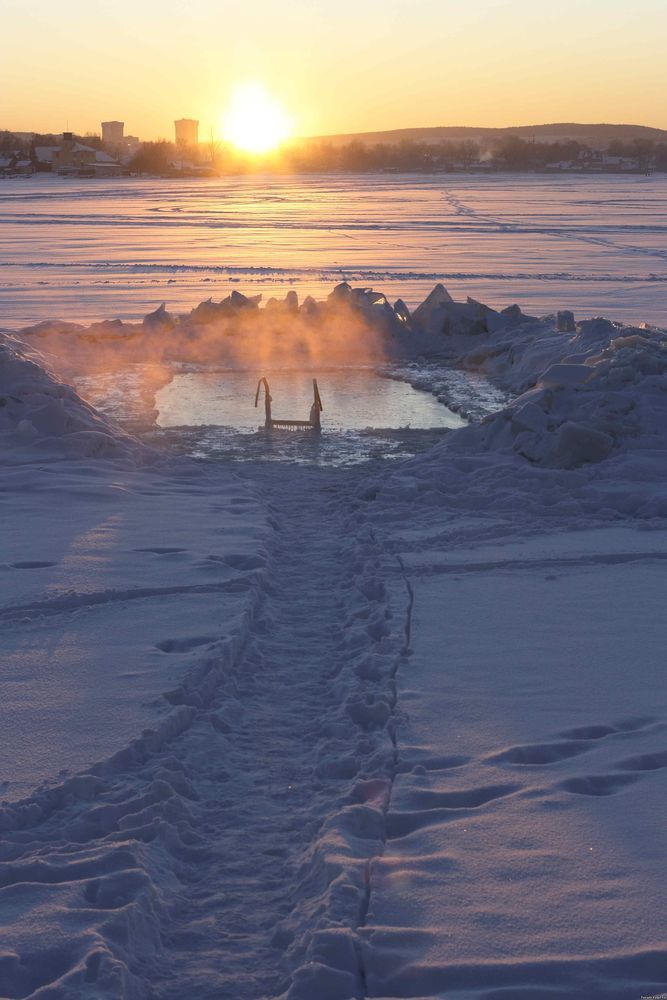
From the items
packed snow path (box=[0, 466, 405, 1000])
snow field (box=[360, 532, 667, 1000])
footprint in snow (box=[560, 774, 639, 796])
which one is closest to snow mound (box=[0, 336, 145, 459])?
snow field (box=[360, 532, 667, 1000])

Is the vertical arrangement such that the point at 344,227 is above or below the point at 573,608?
above

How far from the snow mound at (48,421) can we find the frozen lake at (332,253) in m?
6.71

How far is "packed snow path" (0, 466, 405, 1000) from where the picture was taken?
2887 millimetres

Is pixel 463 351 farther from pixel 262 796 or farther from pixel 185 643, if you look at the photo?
pixel 262 796

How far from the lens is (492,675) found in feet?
15.3

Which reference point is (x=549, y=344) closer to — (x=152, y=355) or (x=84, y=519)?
(x=152, y=355)

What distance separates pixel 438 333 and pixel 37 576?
9546 millimetres

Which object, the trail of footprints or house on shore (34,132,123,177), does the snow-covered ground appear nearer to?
the trail of footprints

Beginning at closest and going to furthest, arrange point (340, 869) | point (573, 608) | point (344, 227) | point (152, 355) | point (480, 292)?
point (340, 869) → point (573, 608) → point (152, 355) → point (480, 292) → point (344, 227)

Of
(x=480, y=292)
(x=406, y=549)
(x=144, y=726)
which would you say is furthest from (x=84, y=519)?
(x=480, y=292)

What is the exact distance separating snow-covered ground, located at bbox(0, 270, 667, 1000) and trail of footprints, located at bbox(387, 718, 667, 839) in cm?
1

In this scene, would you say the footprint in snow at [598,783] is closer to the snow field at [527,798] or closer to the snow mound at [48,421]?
the snow field at [527,798]

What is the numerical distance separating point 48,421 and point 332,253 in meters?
19.7

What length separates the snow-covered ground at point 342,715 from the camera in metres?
2.95
